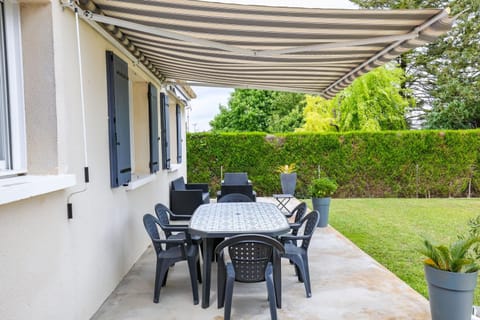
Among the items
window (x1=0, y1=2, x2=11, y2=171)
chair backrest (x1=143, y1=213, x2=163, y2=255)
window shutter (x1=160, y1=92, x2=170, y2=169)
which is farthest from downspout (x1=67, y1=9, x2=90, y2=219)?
window shutter (x1=160, y1=92, x2=170, y2=169)

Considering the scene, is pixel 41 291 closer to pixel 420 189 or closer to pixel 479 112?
pixel 420 189

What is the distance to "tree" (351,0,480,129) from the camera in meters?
22.2

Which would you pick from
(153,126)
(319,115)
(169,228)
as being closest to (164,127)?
(153,126)

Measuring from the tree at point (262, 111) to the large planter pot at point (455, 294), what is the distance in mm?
27571

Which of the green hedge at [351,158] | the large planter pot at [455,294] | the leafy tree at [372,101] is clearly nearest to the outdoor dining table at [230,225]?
the large planter pot at [455,294]

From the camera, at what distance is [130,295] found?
188 inches

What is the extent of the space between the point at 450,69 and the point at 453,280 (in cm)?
2460

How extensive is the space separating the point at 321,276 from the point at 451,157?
497 inches

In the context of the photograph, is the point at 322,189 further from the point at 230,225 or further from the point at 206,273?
the point at 206,273

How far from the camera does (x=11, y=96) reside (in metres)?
3.05

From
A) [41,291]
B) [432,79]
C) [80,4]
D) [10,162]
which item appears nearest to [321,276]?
[41,291]

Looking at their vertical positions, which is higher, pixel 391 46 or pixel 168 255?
pixel 391 46

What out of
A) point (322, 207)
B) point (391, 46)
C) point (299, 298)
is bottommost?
point (299, 298)

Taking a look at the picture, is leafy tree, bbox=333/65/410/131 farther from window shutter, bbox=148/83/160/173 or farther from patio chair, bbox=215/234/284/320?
patio chair, bbox=215/234/284/320
